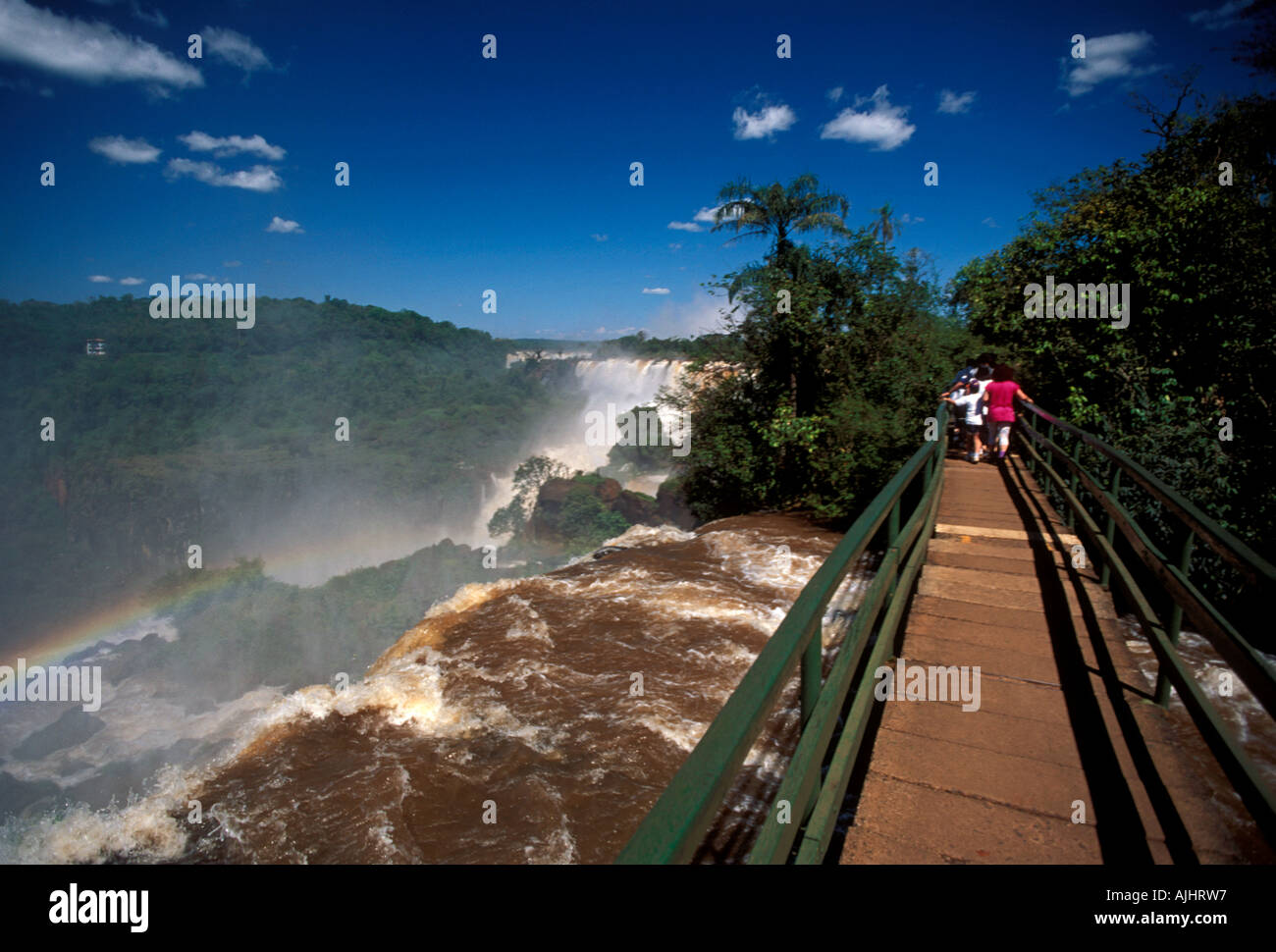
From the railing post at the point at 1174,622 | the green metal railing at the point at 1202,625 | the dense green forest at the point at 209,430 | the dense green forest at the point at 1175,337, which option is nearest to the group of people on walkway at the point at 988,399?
the dense green forest at the point at 1175,337

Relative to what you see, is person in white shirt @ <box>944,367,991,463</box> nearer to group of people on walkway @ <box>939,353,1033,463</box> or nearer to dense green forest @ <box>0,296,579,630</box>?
group of people on walkway @ <box>939,353,1033,463</box>

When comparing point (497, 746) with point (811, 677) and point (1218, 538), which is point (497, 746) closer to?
point (811, 677)

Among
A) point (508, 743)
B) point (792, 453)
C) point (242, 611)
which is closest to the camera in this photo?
point (508, 743)

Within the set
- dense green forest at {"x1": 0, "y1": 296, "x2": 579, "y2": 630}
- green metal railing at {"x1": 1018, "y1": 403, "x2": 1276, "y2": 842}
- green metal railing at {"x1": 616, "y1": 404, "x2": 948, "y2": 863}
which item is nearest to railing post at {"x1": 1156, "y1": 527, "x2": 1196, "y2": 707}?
green metal railing at {"x1": 1018, "y1": 403, "x2": 1276, "y2": 842}

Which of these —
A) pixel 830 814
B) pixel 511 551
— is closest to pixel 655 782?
pixel 830 814

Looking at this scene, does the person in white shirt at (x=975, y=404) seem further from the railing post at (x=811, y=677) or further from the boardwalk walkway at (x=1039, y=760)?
the railing post at (x=811, y=677)
